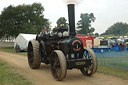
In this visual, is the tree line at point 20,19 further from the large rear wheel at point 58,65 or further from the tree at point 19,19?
the large rear wheel at point 58,65

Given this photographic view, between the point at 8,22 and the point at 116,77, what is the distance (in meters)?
30.4

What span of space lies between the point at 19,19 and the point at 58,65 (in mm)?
30406

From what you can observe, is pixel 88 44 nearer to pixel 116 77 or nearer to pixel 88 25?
pixel 116 77

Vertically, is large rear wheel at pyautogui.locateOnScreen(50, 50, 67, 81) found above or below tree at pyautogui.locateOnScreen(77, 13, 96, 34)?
below

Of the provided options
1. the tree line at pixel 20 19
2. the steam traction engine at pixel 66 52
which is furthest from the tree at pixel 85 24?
the steam traction engine at pixel 66 52

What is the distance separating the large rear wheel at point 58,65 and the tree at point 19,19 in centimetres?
2670

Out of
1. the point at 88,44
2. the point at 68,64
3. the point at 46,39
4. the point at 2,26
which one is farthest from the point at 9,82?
the point at 2,26

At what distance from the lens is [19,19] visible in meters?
33.8

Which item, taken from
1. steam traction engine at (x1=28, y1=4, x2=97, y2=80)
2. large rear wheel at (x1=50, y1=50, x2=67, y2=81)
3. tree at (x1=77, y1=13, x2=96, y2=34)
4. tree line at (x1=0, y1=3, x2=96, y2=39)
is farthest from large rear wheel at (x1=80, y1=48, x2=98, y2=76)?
tree at (x1=77, y1=13, x2=96, y2=34)

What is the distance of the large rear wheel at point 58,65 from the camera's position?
16.9ft

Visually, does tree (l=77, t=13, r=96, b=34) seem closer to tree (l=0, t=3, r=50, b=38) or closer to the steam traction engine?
tree (l=0, t=3, r=50, b=38)

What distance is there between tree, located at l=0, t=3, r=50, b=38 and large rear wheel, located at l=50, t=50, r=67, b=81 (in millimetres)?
26705

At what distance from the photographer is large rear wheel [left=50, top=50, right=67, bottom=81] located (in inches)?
203

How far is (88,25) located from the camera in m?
58.7
